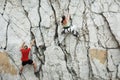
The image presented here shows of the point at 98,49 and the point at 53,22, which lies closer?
the point at 98,49

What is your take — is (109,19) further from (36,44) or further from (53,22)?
(36,44)

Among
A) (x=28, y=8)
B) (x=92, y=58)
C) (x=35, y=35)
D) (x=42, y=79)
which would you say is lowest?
(x=42, y=79)

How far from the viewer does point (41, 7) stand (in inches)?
653

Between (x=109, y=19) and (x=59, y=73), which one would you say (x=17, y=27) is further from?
(x=109, y=19)

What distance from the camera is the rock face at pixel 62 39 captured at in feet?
48.9

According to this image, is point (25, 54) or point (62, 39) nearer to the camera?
point (25, 54)

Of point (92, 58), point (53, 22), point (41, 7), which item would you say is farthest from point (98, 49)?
point (41, 7)

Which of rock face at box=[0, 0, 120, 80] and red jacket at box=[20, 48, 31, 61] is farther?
rock face at box=[0, 0, 120, 80]

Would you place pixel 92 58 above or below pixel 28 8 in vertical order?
below

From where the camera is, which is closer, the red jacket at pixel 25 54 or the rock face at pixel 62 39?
the red jacket at pixel 25 54

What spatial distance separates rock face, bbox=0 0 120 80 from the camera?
14.9 meters

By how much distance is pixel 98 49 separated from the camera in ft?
49.4

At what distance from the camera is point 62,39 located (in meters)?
15.6

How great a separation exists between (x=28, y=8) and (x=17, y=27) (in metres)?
1.24
